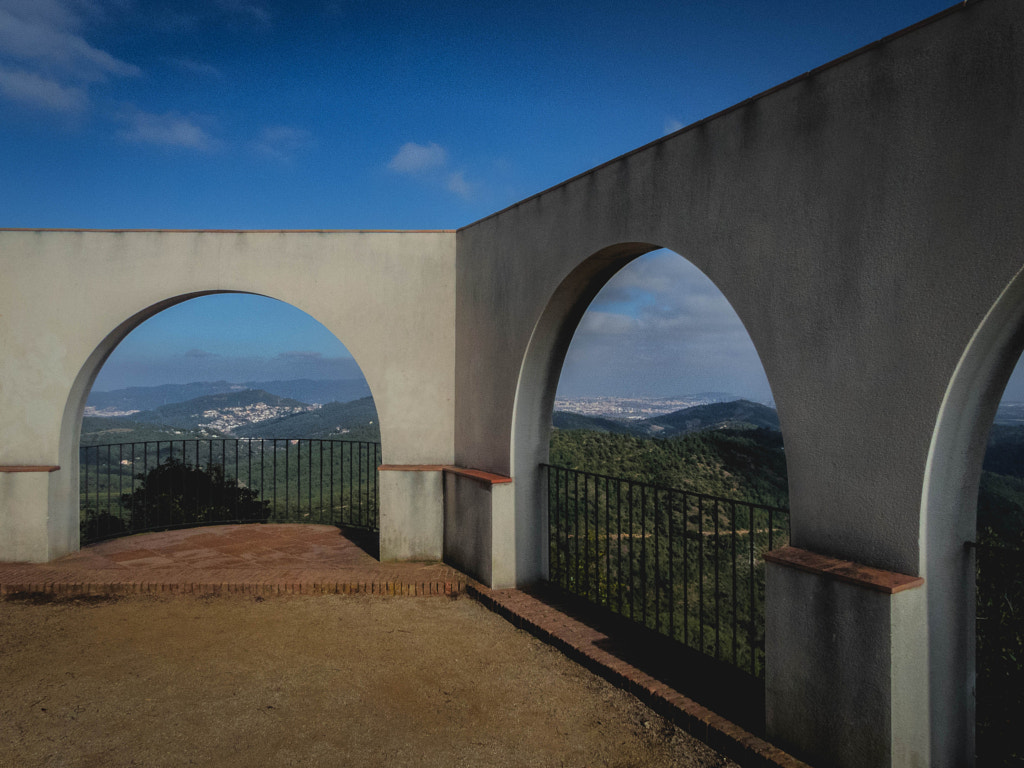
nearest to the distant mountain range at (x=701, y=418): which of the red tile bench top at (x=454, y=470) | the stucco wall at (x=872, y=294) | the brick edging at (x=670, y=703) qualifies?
the red tile bench top at (x=454, y=470)

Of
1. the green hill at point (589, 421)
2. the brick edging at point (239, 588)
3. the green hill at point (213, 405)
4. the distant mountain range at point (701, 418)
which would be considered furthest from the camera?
the green hill at point (213, 405)

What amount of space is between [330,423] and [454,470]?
A: 30.6m

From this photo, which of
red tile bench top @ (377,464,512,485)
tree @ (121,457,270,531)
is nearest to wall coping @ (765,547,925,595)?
red tile bench top @ (377,464,512,485)

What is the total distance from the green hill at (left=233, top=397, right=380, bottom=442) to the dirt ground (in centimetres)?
2197

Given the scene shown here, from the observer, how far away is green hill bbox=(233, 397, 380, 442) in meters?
30.3

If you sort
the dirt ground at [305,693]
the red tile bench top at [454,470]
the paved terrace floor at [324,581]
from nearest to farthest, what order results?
the dirt ground at [305,693] → the paved terrace floor at [324,581] → the red tile bench top at [454,470]

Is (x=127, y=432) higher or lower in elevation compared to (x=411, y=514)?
lower

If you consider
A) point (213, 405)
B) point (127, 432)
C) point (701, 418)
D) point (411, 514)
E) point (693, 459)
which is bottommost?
point (693, 459)

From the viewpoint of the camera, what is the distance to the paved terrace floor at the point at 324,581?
3584 millimetres

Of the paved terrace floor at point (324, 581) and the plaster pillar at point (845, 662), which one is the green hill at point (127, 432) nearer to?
the paved terrace floor at point (324, 581)

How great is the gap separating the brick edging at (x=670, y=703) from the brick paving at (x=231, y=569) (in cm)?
140

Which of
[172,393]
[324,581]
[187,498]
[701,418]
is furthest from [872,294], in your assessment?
[172,393]

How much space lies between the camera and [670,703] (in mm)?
3557

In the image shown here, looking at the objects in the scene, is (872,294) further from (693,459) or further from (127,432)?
(127,432)
